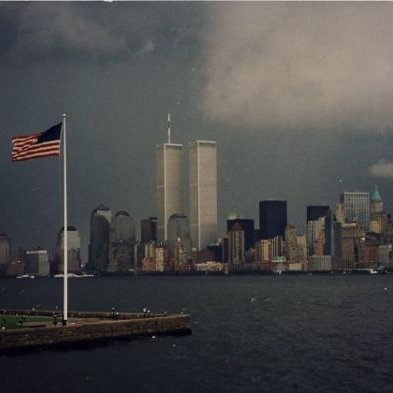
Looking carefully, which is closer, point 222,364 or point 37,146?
point 222,364

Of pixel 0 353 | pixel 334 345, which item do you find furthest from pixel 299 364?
pixel 0 353

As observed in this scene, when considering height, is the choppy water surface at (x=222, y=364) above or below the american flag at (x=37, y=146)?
below

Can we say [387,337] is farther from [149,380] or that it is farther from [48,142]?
[48,142]

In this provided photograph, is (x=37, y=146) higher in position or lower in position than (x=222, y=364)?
higher

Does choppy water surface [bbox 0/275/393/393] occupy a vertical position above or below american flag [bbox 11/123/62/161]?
below

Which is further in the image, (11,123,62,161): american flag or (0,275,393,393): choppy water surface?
(11,123,62,161): american flag

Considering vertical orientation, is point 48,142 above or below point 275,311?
above

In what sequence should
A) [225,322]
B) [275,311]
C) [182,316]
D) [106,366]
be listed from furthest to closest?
[275,311], [225,322], [182,316], [106,366]

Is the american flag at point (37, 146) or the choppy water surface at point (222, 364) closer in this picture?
the choppy water surface at point (222, 364)
